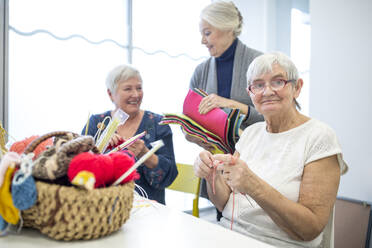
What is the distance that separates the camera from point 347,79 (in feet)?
7.61

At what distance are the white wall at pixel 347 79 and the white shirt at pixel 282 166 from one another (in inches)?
53.1

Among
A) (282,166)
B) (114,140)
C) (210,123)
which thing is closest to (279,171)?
(282,166)

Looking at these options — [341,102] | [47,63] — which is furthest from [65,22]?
[341,102]

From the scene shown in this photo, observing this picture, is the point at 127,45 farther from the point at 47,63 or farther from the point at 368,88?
the point at 368,88

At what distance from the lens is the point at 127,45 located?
2900mm

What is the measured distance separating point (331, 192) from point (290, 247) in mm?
234

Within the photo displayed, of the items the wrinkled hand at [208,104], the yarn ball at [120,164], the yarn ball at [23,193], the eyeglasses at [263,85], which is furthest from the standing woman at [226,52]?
the yarn ball at [23,193]

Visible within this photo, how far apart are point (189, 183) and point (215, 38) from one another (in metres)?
0.87

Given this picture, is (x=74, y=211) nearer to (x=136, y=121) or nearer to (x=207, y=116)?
(x=207, y=116)

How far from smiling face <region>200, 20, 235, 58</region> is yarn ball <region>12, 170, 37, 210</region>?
1.36 meters

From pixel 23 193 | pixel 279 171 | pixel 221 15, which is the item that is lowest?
pixel 279 171

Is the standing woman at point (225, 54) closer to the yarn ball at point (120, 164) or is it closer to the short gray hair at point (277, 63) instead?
the short gray hair at point (277, 63)

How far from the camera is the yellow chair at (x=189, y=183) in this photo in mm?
1752

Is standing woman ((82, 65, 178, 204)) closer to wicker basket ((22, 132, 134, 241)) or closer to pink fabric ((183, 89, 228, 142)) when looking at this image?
pink fabric ((183, 89, 228, 142))
